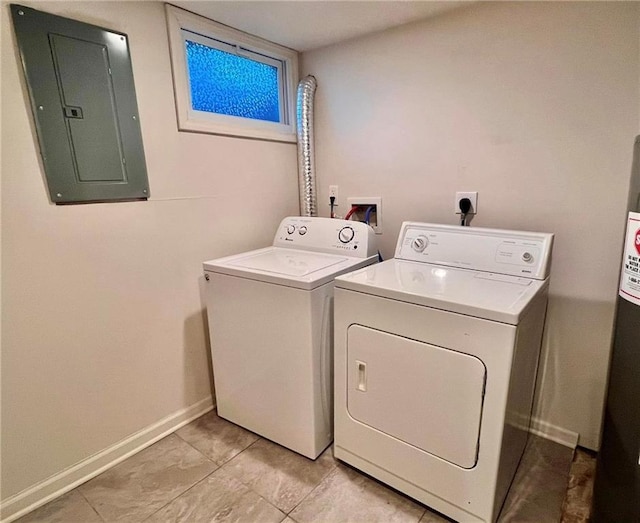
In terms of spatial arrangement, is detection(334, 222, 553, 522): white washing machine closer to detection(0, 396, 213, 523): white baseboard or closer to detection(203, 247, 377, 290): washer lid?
detection(203, 247, 377, 290): washer lid

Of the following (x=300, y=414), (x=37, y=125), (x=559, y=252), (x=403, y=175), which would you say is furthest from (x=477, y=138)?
(x=37, y=125)

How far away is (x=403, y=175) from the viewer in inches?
75.5

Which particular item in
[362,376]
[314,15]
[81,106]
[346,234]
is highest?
[314,15]

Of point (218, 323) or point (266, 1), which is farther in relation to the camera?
point (218, 323)

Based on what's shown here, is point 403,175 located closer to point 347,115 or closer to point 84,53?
point 347,115

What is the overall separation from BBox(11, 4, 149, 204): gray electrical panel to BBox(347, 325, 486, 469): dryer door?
1.17 metres

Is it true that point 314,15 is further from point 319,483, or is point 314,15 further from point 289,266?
point 319,483

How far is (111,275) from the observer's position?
1.52 m

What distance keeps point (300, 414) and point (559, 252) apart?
1346mm

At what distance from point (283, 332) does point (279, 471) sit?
2.04 feet

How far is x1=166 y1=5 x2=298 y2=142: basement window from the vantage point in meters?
1.65

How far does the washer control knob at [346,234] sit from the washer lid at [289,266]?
0.30 ft

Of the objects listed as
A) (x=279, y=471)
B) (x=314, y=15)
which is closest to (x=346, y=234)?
(x=314, y=15)

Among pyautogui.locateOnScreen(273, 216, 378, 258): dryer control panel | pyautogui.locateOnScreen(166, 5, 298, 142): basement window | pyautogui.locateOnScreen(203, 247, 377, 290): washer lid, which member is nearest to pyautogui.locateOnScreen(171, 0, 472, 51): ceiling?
pyautogui.locateOnScreen(166, 5, 298, 142): basement window
